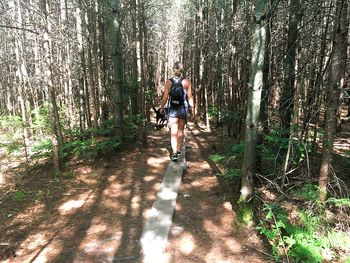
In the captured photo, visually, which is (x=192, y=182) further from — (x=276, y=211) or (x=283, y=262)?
(x=283, y=262)

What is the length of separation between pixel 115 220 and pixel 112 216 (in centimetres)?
16

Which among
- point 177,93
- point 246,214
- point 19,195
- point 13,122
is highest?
point 177,93

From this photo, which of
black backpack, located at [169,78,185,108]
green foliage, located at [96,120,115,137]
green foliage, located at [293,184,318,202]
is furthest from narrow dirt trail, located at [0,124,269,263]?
green foliage, located at [96,120,115,137]

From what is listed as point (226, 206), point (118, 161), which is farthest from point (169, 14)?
point (226, 206)

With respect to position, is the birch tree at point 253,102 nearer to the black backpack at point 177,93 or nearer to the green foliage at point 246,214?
the green foliage at point 246,214

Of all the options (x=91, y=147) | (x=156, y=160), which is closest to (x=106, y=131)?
(x=91, y=147)

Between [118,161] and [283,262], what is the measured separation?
502 cm

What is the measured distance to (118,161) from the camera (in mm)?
7852

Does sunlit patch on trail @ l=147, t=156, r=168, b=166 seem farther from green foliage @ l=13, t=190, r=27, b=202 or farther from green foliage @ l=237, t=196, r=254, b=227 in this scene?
green foliage @ l=237, t=196, r=254, b=227

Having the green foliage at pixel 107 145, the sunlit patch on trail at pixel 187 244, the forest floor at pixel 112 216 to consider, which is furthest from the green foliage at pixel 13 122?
the sunlit patch on trail at pixel 187 244

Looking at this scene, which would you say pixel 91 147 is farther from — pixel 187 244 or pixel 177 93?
pixel 187 244

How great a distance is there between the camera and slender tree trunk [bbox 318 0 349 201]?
13.2 feet

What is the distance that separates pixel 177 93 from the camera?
7.10 meters

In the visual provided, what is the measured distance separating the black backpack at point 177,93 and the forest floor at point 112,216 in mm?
1559
